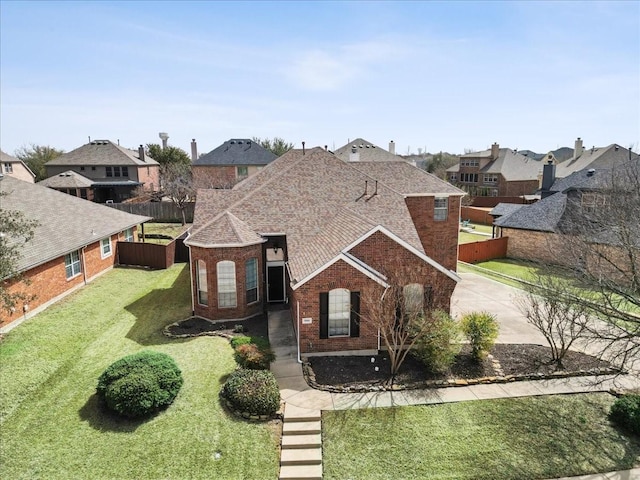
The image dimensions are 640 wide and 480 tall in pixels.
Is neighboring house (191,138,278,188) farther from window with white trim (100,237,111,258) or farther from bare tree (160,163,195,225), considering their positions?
window with white trim (100,237,111,258)

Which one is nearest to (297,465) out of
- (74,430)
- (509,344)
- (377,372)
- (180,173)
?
(377,372)

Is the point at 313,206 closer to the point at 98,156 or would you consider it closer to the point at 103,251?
the point at 103,251

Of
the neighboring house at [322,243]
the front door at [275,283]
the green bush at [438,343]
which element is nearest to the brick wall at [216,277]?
the neighboring house at [322,243]

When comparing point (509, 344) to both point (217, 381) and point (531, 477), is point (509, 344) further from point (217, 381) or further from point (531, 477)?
point (217, 381)

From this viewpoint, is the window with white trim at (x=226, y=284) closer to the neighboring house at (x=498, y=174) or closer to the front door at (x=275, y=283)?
the front door at (x=275, y=283)

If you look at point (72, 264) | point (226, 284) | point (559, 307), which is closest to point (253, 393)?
point (226, 284)

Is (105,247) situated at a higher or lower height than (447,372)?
higher
